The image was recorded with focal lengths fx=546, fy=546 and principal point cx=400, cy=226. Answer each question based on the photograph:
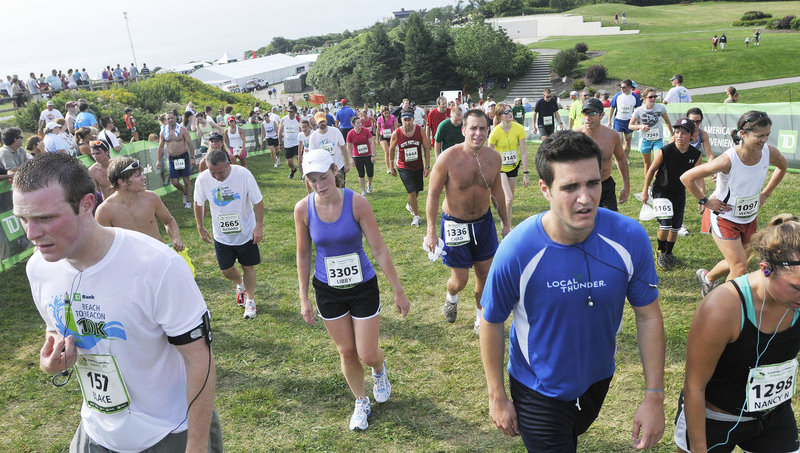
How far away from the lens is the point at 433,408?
16.1 ft

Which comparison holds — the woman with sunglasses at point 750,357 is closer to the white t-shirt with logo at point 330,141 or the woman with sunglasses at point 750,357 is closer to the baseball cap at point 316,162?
the baseball cap at point 316,162

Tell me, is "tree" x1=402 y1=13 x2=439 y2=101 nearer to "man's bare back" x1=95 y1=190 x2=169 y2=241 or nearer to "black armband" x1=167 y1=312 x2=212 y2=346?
"man's bare back" x1=95 y1=190 x2=169 y2=241

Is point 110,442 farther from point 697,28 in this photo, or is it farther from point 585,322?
point 697,28

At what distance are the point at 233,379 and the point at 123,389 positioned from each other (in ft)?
11.3

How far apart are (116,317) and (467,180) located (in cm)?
409

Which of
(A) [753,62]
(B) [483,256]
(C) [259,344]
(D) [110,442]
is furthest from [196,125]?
(A) [753,62]

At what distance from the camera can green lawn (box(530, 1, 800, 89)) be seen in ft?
133

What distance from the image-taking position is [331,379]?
5578 millimetres

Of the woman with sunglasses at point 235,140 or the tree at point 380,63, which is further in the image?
the tree at point 380,63

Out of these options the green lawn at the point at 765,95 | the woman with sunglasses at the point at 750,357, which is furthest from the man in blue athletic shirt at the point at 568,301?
the green lawn at the point at 765,95

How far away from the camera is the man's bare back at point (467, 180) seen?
584 cm

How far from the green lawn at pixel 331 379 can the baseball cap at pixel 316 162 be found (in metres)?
2.25

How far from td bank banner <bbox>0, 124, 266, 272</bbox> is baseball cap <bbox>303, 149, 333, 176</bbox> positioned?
7474 mm

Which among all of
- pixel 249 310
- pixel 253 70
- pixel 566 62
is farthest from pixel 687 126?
pixel 253 70
